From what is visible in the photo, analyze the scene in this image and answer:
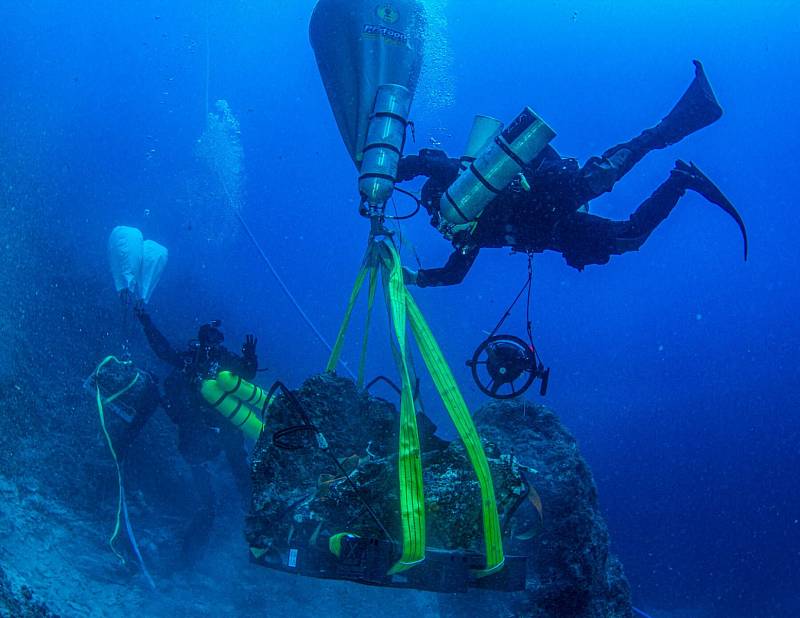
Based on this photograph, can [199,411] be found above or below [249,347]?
below

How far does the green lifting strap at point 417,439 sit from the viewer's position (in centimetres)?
248

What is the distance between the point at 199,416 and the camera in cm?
726

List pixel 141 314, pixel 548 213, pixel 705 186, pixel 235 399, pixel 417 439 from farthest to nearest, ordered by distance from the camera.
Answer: pixel 141 314 < pixel 235 399 < pixel 705 186 < pixel 548 213 < pixel 417 439

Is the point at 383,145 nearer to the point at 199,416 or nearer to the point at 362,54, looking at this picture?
the point at 362,54

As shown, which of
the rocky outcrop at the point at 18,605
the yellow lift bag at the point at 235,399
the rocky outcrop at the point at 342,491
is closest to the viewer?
the rocky outcrop at the point at 342,491

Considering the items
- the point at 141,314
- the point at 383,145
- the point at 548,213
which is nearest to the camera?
the point at 383,145

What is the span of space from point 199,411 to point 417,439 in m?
5.47

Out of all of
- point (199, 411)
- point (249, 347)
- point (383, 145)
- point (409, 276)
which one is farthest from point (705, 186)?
point (199, 411)

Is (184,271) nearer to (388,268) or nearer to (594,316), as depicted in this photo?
(388,268)

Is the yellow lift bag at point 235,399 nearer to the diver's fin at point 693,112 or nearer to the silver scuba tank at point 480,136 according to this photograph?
the silver scuba tank at point 480,136

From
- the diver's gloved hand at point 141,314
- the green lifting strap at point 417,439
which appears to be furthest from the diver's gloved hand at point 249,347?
the green lifting strap at point 417,439

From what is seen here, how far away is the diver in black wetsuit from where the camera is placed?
4.46 metres

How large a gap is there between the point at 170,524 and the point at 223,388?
12.0 feet

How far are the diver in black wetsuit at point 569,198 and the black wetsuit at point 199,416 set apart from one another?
3200 mm
